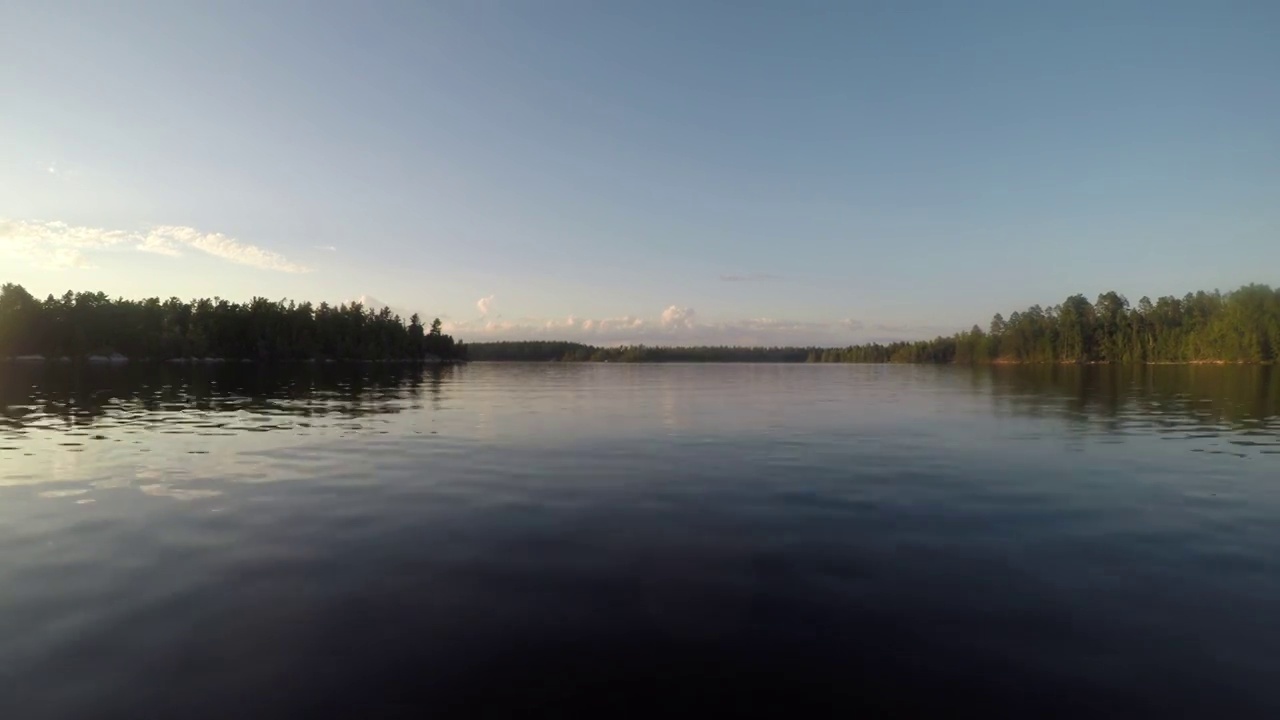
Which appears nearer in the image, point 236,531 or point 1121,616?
point 1121,616

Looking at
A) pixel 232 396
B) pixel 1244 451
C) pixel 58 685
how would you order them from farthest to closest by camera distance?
pixel 232 396
pixel 1244 451
pixel 58 685

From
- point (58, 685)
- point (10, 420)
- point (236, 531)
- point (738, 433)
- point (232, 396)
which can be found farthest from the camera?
point (232, 396)

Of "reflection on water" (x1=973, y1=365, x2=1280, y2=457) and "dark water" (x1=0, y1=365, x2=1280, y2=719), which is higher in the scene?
"dark water" (x1=0, y1=365, x2=1280, y2=719)

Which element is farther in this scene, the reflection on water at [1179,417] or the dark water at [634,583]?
the reflection on water at [1179,417]

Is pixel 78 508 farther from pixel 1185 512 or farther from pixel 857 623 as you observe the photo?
pixel 1185 512

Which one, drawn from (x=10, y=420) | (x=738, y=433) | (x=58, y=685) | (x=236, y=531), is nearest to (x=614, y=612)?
→ (x=58, y=685)

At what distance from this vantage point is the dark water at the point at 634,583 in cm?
825

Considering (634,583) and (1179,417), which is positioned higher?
(634,583)

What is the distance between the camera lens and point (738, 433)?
34.6 metres

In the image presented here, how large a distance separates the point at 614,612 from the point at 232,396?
6337 cm

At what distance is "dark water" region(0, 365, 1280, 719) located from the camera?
825cm

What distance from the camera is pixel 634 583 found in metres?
11.9

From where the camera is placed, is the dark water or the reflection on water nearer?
the dark water

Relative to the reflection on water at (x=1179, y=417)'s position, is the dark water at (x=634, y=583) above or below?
above
